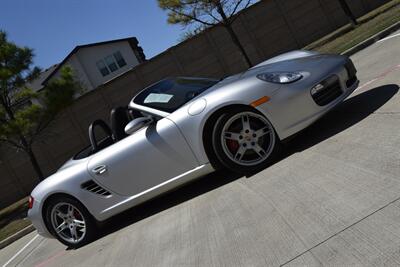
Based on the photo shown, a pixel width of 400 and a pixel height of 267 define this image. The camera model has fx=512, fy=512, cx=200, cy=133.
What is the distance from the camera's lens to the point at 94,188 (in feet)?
19.6

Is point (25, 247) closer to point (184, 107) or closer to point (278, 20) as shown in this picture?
point (184, 107)

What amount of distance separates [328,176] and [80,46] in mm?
43469

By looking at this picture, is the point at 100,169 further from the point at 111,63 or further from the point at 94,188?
the point at 111,63

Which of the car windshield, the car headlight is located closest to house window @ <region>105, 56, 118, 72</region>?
the car windshield

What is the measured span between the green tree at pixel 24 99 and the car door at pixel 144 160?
13070mm

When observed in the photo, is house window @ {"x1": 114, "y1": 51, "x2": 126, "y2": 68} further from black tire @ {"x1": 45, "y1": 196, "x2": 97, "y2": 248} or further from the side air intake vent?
the side air intake vent

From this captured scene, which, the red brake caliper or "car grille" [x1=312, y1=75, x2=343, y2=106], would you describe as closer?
"car grille" [x1=312, y1=75, x2=343, y2=106]

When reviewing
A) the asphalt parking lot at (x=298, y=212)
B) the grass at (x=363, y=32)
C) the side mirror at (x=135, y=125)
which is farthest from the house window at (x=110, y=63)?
the side mirror at (x=135, y=125)

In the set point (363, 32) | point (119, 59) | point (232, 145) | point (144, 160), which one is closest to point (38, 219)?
point (144, 160)

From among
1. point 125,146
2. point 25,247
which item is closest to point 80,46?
point 25,247

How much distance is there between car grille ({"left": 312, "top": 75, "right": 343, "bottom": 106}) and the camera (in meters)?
5.08

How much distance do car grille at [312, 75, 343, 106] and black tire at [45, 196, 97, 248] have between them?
3.03 meters

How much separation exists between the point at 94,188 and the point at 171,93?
143 centimetres

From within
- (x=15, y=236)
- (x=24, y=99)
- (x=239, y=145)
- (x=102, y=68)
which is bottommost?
(x=15, y=236)
